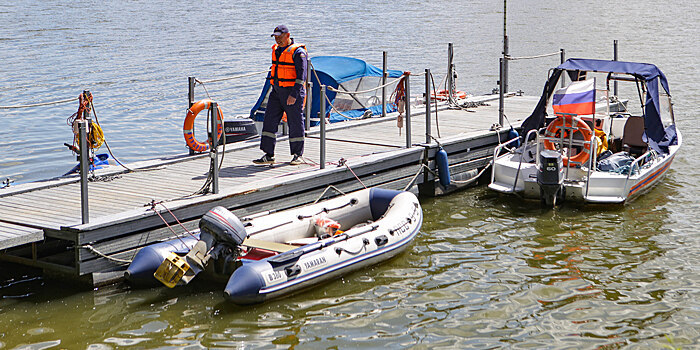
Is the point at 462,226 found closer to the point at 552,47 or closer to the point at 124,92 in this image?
the point at 124,92

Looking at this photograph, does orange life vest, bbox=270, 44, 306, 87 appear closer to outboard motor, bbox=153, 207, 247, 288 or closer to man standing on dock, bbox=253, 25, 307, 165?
man standing on dock, bbox=253, 25, 307, 165

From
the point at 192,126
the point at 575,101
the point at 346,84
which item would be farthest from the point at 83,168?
the point at 346,84

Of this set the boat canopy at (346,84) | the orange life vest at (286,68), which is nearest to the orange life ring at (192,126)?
the orange life vest at (286,68)

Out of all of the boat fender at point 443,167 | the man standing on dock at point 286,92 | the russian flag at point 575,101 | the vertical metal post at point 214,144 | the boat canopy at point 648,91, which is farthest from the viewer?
the boat canopy at point 648,91

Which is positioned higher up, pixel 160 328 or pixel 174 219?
pixel 174 219

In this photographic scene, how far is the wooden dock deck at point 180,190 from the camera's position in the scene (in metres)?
7.89

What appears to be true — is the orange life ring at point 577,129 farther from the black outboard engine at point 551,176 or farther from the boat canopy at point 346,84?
the boat canopy at point 346,84

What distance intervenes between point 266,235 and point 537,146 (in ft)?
15.6

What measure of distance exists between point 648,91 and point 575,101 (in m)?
1.40

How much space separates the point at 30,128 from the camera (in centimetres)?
1819

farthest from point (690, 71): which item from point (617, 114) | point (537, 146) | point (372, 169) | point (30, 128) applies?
point (30, 128)

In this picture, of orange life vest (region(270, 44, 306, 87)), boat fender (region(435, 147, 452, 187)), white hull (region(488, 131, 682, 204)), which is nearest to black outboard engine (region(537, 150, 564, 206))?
white hull (region(488, 131, 682, 204))

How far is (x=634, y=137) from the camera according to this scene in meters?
12.7

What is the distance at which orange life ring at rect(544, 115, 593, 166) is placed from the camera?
11.3 metres
